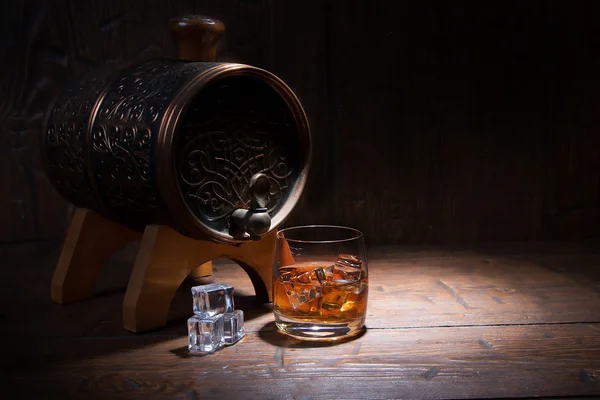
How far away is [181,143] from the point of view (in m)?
1.12

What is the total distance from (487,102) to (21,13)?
1278 mm

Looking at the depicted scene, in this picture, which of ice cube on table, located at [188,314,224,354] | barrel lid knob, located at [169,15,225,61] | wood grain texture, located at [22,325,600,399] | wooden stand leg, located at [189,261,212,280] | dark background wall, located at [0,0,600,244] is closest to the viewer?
wood grain texture, located at [22,325,600,399]

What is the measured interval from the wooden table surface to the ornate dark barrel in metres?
0.20

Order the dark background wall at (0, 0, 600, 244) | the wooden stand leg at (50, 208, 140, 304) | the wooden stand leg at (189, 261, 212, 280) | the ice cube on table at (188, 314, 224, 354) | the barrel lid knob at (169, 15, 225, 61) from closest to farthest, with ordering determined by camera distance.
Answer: the ice cube on table at (188, 314, 224, 354), the barrel lid knob at (169, 15, 225, 61), the wooden stand leg at (50, 208, 140, 304), the wooden stand leg at (189, 261, 212, 280), the dark background wall at (0, 0, 600, 244)

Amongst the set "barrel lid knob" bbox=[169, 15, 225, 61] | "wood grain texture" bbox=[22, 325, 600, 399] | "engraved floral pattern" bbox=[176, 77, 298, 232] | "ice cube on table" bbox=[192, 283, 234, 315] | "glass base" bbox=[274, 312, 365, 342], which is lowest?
"wood grain texture" bbox=[22, 325, 600, 399]

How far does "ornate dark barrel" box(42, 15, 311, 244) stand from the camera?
3.64 ft

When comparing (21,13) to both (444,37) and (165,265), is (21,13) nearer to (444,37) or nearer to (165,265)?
(165,265)

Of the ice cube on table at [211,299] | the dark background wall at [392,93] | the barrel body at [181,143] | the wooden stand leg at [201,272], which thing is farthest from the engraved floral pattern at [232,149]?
the dark background wall at [392,93]

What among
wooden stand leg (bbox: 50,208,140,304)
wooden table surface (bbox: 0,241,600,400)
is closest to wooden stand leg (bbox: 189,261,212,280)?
wooden table surface (bbox: 0,241,600,400)

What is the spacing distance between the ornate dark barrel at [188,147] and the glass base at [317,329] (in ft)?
0.56

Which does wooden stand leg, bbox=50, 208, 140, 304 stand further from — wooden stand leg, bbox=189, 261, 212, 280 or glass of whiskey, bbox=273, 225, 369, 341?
glass of whiskey, bbox=273, 225, 369, 341

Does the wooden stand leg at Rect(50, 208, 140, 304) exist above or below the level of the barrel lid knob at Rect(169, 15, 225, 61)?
below

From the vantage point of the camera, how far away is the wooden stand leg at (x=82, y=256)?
1.36 metres

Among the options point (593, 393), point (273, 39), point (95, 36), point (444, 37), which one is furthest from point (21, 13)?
point (593, 393)
